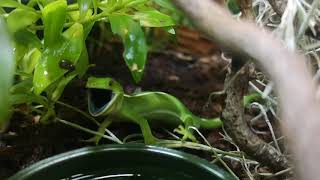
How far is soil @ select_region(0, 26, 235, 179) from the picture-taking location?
103cm

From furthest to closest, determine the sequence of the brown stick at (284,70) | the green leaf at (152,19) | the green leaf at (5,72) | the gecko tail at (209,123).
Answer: the gecko tail at (209,123) → the green leaf at (152,19) → the green leaf at (5,72) → the brown stick at (284,70)

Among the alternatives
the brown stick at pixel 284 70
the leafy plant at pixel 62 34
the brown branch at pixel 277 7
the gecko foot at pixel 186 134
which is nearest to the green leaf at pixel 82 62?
the leafy plant at pixel 62 34

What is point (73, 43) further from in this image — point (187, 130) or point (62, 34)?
point (187, 130)

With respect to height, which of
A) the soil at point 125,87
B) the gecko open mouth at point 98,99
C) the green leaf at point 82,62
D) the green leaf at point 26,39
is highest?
the green leaf at point 26,39

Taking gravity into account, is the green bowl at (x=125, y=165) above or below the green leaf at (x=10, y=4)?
below

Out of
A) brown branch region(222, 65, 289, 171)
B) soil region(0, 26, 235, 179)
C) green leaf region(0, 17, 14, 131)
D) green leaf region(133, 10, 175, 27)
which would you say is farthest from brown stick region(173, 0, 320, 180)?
soil region(0, 26, 235, 179)

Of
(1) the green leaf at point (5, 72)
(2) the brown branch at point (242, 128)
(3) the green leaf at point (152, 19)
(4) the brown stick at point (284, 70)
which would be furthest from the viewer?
(3) the green leaf at point (152, 19)

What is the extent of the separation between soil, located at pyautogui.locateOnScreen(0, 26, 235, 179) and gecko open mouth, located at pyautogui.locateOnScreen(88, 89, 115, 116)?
0.28ft

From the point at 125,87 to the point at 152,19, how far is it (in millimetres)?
426

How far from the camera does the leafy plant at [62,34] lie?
87 centimetres

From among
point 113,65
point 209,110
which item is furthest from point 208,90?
point 113,65

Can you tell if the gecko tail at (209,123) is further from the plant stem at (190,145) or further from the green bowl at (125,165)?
the green bowl at (125,165)

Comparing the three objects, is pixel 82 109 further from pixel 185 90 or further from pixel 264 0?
pixel 264 0

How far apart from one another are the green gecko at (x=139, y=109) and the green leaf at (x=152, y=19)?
0.14 m
